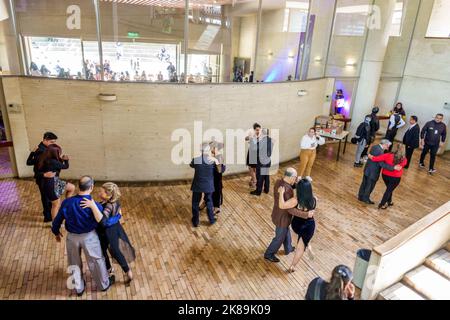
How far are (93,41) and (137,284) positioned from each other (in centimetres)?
453

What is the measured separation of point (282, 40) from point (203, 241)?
557cm

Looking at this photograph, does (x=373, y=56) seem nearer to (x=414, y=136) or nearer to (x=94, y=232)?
(x=414, y=136)

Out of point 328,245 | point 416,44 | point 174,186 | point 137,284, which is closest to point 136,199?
point 174,186

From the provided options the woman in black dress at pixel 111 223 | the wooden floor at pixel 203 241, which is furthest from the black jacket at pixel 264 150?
the woman in black dress at pixel 111 223

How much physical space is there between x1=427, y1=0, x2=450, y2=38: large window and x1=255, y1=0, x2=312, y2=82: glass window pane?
4378mm

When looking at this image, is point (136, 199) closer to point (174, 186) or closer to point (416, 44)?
point (174, 186)

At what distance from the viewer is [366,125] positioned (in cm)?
793

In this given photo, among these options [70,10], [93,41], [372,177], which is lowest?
[372,177]

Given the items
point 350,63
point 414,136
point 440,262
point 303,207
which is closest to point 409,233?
point 440,262

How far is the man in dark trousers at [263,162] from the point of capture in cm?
608

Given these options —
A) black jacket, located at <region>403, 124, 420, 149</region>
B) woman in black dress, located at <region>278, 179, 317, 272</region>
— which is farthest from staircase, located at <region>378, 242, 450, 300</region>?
black jacket, located at <region>403, 124, 420, 149</region>

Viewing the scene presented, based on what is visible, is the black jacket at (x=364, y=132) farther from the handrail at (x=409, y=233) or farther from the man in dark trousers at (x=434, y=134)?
the handrail at (x=409, y=233)

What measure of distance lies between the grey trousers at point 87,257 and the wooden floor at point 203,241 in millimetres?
189

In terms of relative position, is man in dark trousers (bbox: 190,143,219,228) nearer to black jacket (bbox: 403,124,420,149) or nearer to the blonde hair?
the blonde hair
